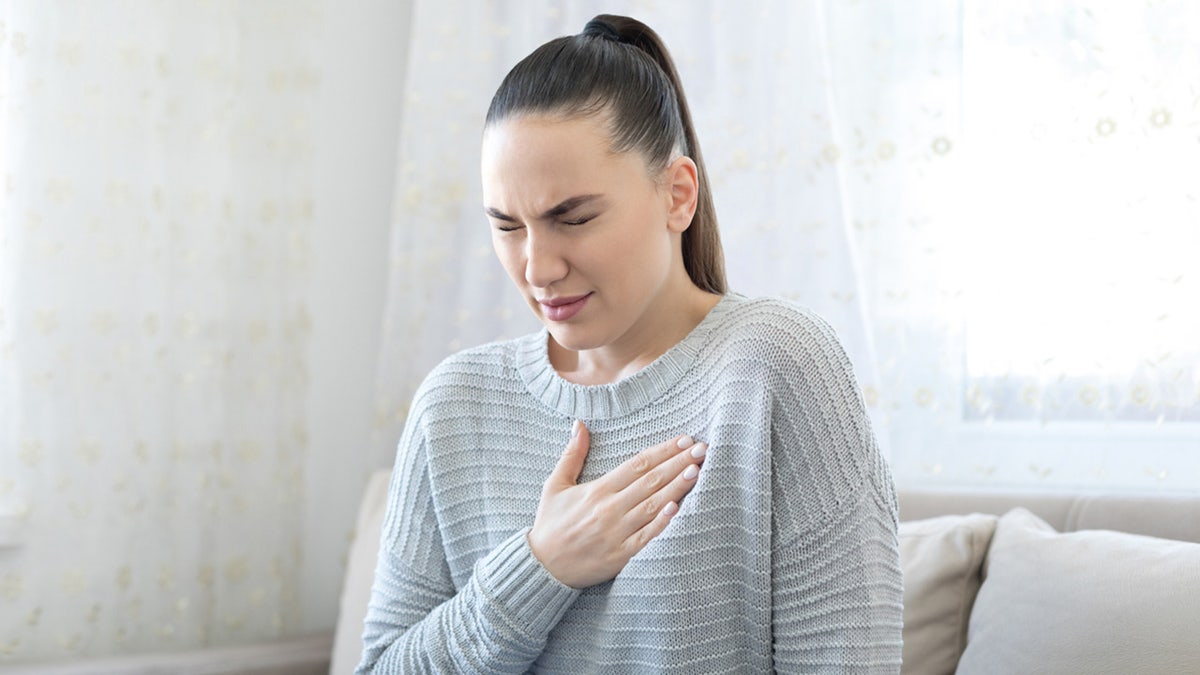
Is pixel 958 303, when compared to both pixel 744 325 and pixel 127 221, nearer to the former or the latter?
pixel 744 325

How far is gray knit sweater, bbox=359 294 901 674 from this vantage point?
116 centimetres

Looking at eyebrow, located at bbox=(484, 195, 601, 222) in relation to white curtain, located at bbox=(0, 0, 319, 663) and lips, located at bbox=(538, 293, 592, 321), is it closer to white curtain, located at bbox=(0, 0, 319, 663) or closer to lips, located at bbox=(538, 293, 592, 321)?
lips, located at bbox=(538, 293, 592, 321)

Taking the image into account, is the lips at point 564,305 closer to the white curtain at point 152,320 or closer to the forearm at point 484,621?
the forearm at point 484,621

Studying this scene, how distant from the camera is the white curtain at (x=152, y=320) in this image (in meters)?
2.03

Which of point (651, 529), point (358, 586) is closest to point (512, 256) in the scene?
point (651, 529)

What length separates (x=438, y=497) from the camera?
1.42m

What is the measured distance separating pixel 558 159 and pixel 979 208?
0.88 metres

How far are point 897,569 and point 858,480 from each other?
0.10 meters

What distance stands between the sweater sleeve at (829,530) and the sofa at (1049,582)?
255 mm

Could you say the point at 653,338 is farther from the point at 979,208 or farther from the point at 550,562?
the point at 979,208

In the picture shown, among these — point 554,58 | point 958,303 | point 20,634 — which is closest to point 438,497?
point 554,58

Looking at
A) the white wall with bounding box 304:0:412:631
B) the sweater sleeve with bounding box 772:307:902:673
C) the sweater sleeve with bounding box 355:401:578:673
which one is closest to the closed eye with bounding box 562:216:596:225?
the sweater sleeve with bounding box 772:307:902:673

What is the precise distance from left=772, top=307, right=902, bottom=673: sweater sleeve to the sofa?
10.0 inches

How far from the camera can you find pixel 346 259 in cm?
261
